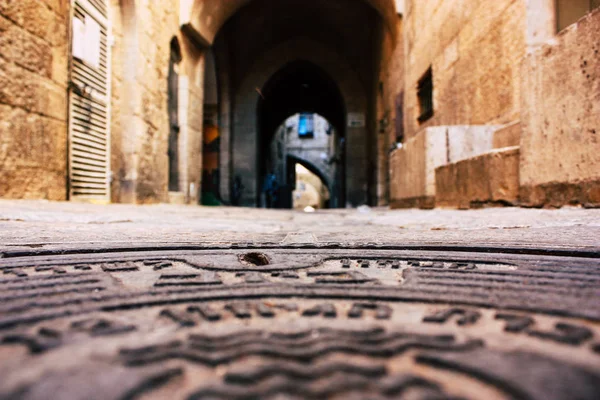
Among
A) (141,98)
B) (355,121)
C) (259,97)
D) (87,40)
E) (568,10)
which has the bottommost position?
(568,10)

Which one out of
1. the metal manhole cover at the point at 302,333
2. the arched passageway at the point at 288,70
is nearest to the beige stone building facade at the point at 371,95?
the arched passageway at the point at 288,70

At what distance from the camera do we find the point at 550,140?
3.10 m

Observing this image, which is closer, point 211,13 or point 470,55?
point 470,55

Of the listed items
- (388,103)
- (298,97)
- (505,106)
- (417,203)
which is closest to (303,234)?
(505,106)

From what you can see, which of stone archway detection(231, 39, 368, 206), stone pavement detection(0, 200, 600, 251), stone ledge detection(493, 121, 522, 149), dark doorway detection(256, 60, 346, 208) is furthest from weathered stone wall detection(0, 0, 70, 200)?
dark doorway detection(256, 60, 346, 208)

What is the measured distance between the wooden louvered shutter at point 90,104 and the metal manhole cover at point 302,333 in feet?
17.5

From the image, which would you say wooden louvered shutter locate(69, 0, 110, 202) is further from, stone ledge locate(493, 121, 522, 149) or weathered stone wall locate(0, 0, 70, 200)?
stone ledge locate(493, 121, 522, 149)

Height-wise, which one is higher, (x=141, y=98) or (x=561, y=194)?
(x=141, y=98)

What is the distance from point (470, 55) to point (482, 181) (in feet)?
7.40

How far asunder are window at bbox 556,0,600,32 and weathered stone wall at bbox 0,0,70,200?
5.71m

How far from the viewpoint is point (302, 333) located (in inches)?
27.6

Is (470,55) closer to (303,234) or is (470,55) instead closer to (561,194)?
(561,194)

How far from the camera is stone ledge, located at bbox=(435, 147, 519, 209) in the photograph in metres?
3.65

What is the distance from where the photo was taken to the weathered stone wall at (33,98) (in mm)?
4402
